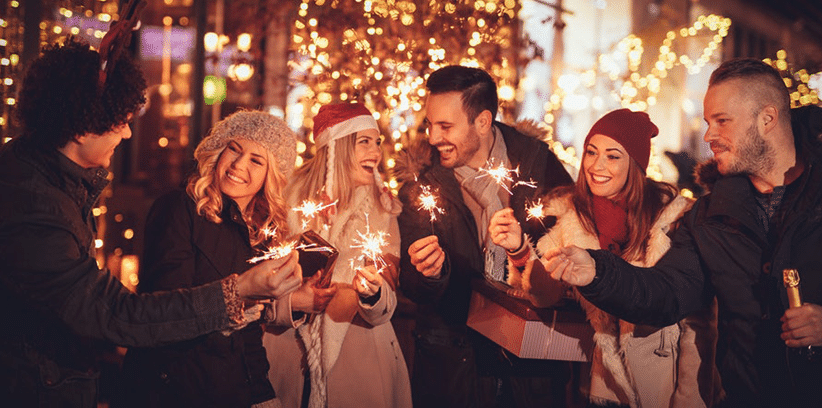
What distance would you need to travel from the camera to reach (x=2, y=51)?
449cm

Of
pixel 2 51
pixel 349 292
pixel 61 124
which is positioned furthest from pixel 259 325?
pixel 2 51

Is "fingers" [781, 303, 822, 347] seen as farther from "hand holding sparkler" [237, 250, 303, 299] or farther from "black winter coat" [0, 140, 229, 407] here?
"black winter coat" [0, 140, 229, 407]

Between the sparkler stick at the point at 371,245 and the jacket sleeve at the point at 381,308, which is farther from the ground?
the sparkler stick at the point at 371,245

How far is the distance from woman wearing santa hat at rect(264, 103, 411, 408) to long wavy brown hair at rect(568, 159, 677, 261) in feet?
3.41

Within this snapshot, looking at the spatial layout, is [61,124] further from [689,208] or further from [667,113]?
[667,113]

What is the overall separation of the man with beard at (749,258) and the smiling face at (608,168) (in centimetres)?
43

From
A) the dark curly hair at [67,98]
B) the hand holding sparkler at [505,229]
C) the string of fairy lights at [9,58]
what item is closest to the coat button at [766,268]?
the hand holding sparkler at [505,229]

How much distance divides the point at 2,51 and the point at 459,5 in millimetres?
3089

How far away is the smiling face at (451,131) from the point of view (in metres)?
4.07

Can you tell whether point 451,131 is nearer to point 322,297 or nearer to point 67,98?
point 322,297

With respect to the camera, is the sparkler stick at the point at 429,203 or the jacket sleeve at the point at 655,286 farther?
the sparkler stick at the point at 429,203

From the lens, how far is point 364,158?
3.96 metres

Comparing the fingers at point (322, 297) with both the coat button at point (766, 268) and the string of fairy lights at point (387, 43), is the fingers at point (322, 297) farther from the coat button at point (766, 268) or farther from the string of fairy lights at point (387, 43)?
the coat button at point (766, 268)

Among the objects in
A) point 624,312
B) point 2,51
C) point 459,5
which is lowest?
point 624,312
